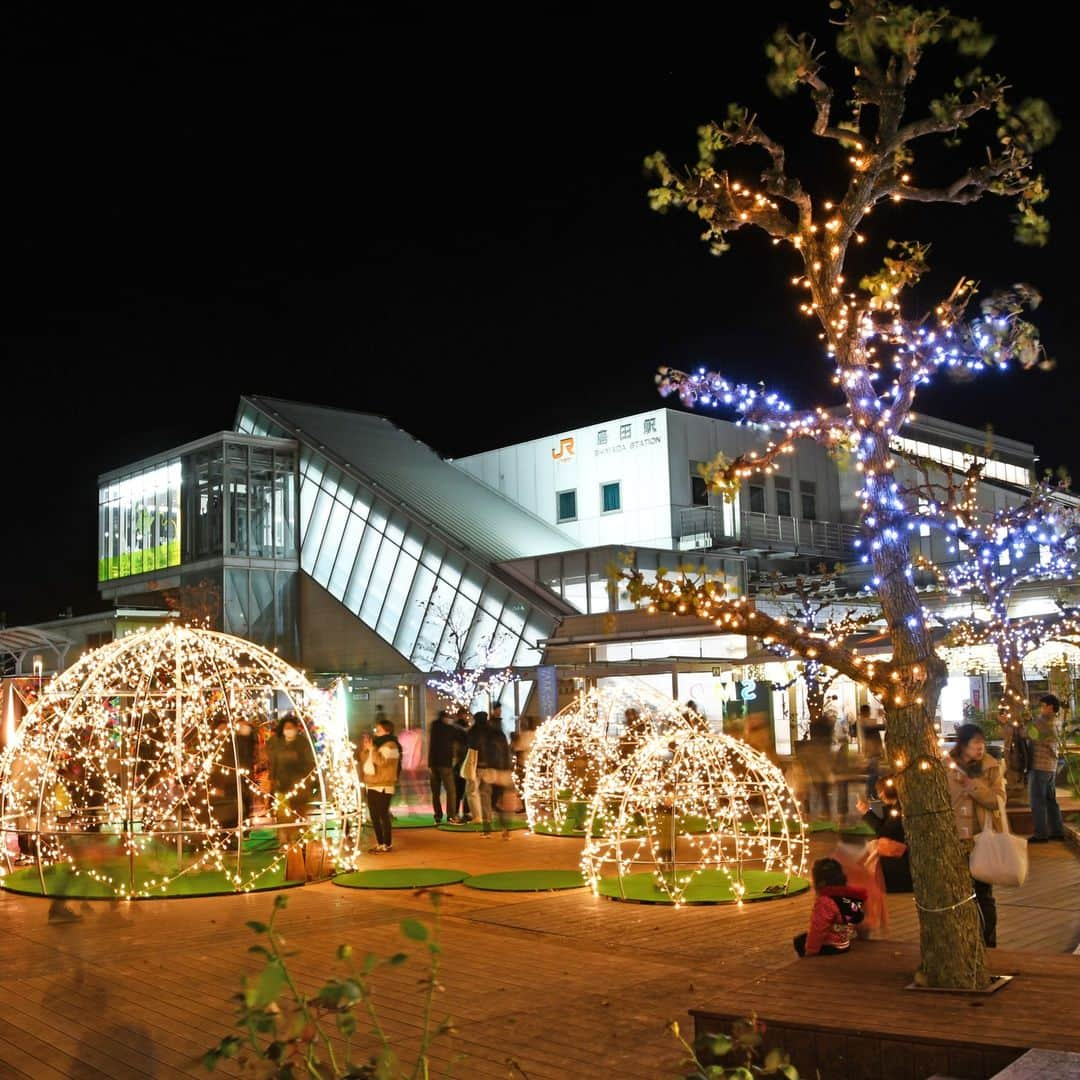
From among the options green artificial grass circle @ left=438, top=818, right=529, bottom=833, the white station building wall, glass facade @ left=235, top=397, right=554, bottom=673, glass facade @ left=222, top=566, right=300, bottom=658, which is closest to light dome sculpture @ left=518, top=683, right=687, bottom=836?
green artificial grass circle @ left=438, top=818, right=529, bottom=833

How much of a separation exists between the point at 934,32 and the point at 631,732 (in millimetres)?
13666

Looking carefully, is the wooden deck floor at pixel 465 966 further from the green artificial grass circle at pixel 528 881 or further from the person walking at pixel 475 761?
the person walking at pixel 475 761

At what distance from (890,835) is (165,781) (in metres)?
8.45

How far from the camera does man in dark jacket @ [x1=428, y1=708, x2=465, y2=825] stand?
18797 mm

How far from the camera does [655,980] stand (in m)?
8.24

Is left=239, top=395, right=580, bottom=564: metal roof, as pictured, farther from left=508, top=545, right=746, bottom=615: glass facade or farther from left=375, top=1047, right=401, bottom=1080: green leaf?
left=375, top=1047, right=401, bottom=1080: green leaf

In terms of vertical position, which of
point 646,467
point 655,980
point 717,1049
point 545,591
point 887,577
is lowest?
point 655,980

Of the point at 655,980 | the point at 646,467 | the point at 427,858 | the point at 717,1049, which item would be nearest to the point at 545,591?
the point at 646,467

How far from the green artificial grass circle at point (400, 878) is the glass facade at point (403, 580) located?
17830mm

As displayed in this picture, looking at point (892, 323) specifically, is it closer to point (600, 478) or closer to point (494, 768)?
point (494, 768)

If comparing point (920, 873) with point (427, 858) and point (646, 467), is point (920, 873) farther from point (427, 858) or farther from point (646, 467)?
point (646, 467)

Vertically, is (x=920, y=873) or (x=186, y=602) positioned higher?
(x=186, y=602)

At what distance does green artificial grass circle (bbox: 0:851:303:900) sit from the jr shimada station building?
17488 millimetres

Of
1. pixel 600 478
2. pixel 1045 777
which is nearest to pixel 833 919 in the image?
pixel 1045 777
